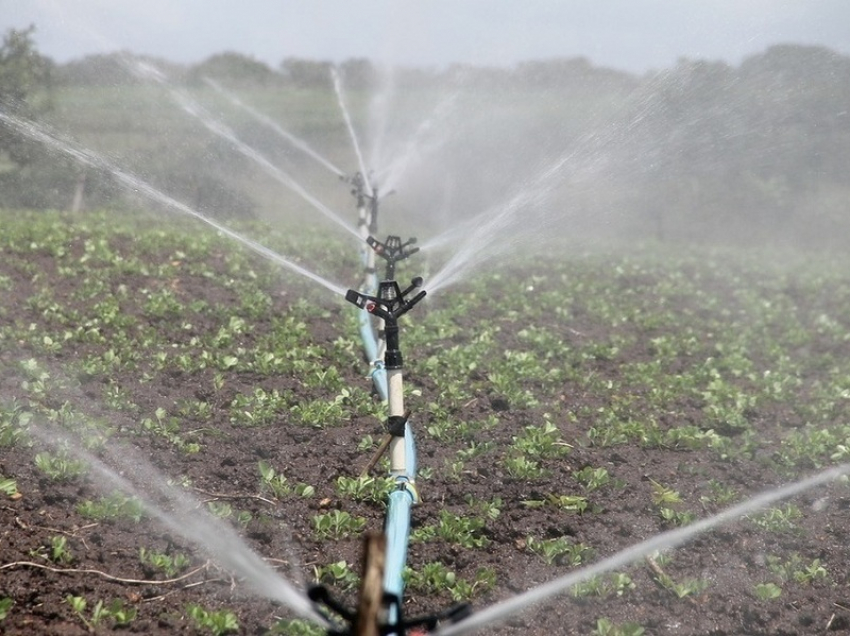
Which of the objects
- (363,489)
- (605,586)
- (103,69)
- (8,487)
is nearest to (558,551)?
(605,586)

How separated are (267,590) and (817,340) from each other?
9.03 metres

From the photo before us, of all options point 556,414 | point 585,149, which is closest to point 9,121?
point 585,149

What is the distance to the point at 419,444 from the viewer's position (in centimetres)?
676

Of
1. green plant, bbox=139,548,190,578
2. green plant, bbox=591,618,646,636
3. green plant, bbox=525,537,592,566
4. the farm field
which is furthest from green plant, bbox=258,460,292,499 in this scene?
green plant, bbox=591,618,646,636

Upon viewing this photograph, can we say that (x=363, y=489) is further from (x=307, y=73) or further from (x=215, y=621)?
(x=307, y=73)

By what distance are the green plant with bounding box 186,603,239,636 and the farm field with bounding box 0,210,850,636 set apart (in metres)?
0.01

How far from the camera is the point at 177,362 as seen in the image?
25.7 ft

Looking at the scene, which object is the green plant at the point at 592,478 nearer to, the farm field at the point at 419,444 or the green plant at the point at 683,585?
the farm field at the point at 419,444

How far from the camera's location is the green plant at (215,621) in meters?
4.23

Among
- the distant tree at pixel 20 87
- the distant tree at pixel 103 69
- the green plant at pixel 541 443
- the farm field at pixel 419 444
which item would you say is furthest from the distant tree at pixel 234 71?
the green plant at pixel 541 443

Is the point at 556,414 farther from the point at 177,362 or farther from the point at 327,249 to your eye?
the point at 327,249

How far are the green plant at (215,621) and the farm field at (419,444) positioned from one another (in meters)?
0.01

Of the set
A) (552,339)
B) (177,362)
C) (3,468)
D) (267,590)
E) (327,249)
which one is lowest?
(267,590)

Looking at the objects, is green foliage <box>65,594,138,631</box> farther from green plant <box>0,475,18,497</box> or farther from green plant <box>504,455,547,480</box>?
green plant <box>504,455,547,480</box>
